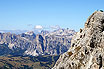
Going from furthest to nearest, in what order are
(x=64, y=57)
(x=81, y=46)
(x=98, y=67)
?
(x=64, y=57) → (x=81, y=46) → (x=98, y=67)

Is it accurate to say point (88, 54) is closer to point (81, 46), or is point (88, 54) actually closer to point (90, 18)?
point (81, 46)

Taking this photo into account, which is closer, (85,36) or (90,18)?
(85,36)

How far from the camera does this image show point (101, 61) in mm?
34594

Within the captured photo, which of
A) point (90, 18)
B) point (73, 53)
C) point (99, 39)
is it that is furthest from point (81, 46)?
point (90, 18)

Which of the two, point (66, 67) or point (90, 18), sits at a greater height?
point (90, 18)

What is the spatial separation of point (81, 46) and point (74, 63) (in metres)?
4.72

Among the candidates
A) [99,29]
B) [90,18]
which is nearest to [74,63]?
[99,29]

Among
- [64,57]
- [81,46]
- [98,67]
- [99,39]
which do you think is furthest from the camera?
[64,57]

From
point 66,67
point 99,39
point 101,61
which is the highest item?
point 99,39

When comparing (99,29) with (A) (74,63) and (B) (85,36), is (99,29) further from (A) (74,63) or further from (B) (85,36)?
(A) (74,63)

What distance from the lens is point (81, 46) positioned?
43.6 meters

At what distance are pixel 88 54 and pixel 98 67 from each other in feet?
18.6

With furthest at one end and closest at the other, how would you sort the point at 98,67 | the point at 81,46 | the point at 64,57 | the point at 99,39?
1. the point at 64,57
2. the point at 81,46
3. the point at 99,39
4. the point at 98,67

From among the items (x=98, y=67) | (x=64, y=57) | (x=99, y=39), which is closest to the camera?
(x=98, y=67)
